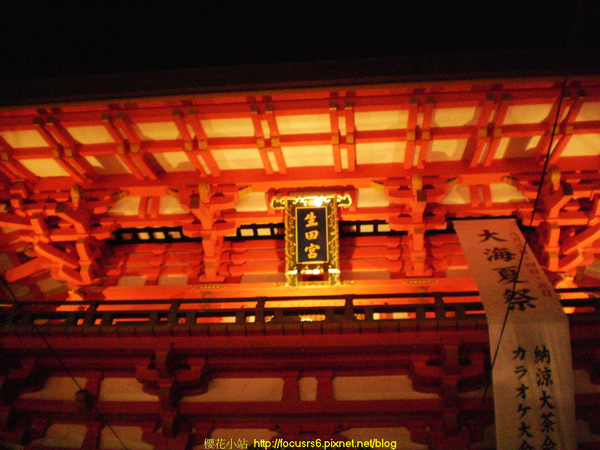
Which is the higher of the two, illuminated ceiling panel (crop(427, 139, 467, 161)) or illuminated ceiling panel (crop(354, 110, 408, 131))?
illuminated ceiling panel (crop(354, 110, 408, 131))

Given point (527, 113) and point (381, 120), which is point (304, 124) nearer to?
point (381, 120)

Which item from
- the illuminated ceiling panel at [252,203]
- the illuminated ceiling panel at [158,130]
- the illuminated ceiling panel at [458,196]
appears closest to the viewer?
the illuminated ceiling panel at [158,130]

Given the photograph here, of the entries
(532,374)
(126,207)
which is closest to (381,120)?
(532,374)

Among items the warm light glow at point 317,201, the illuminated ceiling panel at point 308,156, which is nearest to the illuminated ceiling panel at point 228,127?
the illuminated ceiling panel at point 308,156

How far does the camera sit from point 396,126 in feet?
21.3

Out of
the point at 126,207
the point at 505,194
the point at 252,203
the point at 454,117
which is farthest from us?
the point at 126,207

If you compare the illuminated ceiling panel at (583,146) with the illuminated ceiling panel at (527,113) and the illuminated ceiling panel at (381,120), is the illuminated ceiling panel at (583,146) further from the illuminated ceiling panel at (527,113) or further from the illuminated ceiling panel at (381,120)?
the illuminated ceiling panel at (381,120)

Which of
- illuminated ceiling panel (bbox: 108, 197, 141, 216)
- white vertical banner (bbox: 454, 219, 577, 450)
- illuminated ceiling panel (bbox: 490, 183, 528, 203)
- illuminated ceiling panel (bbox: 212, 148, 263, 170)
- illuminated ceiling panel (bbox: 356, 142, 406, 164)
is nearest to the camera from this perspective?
white vertical banner (bbox: 454, 219, 577, 450)

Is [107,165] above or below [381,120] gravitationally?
below

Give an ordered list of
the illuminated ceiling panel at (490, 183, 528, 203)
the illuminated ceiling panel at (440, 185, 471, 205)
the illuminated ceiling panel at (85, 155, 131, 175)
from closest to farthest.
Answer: the illuminated ceiling panel at (85, 155, 131, 175) → the illuminated ceiling panel at (490, 183, 528, 203) → the illuminated ceiling panel at (440, 185, 471, 205)

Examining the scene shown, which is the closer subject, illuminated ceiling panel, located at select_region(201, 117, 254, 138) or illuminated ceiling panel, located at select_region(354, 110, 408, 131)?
illuminated ceiling panel, located at select_region(354, 110, 408, 131)

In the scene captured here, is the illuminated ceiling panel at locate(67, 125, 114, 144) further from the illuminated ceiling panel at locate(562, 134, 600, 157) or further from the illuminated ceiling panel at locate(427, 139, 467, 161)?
the illuminated ceiling panel at locate(562, 134, 600, 157)

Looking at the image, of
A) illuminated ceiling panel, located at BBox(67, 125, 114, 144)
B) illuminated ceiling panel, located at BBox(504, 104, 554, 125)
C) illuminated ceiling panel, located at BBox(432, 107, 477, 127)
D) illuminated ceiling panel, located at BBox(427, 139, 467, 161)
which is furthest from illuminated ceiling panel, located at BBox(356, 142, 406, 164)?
illuminated ceiling panel, located at BBox(67, 125, 114, 144)

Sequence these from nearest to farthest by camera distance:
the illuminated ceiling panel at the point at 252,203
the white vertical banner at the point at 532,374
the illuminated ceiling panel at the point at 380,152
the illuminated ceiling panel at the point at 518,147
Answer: the white vertical banner at the point at 532,374, the illuminated ceiling panel at the point at 518,147, the illuminated ceiling panel at the point at 380,152, the illuminated ceiling panel at the point at 252,203
